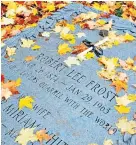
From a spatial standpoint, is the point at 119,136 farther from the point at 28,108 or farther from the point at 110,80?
the point at 28,108

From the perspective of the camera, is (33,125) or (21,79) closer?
(33,125)

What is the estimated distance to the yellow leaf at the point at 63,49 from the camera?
3783mm

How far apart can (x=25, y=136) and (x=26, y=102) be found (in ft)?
1.44

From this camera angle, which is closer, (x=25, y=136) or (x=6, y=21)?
(x=25, y=136)

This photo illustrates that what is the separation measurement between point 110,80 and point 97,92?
0.24 metres

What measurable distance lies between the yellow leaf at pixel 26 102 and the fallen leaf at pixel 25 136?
310 mm

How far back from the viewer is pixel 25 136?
9.50ft

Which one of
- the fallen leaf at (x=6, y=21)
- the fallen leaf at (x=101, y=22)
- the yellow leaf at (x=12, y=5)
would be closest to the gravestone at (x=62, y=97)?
the fallen leaf at (x=101, y=22)

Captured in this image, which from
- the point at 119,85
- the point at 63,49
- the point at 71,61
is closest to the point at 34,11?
the point at 63,49

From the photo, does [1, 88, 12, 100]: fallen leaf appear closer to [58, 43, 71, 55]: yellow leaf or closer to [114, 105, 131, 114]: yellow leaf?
[58, 43, 71, 55]: yellow leaf

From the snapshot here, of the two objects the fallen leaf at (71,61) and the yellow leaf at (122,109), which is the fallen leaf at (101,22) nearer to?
the fallen leaf at (71,61)

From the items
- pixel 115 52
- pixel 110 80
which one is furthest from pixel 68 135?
pixel 115 52

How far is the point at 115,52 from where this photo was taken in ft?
12.3

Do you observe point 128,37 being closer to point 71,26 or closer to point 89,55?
point 89,55
